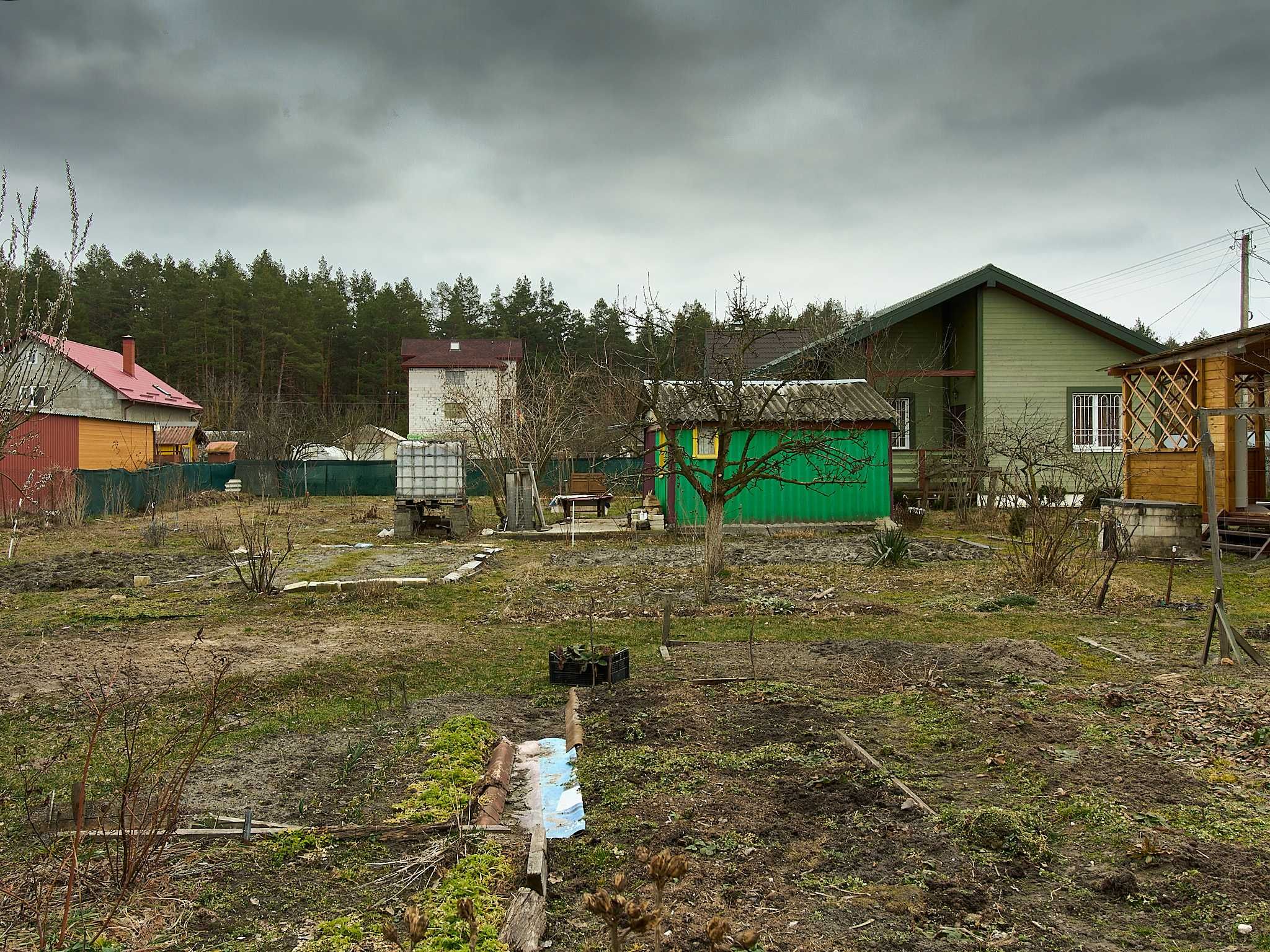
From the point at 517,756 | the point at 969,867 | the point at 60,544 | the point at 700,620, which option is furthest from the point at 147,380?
the point at 969,867

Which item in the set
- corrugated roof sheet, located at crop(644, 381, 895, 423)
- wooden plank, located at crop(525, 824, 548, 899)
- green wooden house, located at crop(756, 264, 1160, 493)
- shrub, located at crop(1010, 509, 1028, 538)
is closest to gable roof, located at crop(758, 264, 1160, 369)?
green wooden house, located at crop(756, 264, 1160, 493)

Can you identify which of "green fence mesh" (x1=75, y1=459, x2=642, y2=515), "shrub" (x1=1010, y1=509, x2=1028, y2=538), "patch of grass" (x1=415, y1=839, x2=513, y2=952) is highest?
"green fence mesh" (x1=75, y1=459, x2=642, y2=515)

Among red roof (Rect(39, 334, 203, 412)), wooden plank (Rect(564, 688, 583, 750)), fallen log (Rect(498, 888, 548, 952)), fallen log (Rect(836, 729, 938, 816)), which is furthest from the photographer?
red roof (Rect(39, 334, 203, 412))

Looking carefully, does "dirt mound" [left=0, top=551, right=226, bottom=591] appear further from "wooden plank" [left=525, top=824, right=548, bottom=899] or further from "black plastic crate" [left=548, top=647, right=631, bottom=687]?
"wooden plank" [left=525, top=824, right=548, bottom=899]

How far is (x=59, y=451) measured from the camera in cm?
2908

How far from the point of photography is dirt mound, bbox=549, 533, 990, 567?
1502cm

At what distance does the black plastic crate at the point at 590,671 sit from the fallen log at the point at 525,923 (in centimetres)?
367

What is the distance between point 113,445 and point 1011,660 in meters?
33.2

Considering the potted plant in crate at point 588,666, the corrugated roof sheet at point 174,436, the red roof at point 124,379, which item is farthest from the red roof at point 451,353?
the potted plant in crate at point 588,666

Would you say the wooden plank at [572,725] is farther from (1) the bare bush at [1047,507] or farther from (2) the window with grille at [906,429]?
(2) the window with grille at [906,429]

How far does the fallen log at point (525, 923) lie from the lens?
3383 mm

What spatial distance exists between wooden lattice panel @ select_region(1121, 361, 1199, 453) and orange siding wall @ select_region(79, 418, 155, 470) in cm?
2745

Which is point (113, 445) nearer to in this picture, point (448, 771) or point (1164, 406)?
point (1164, 406)

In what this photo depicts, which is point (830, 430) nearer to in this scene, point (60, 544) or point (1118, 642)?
point (1118, 642)
